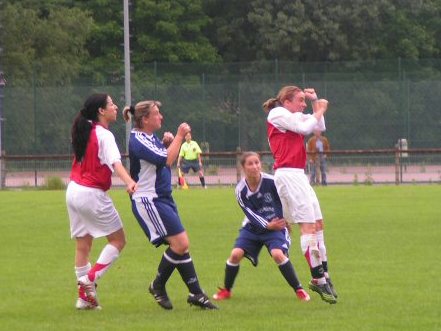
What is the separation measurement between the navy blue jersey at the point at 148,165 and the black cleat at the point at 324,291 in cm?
145

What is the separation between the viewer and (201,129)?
133ft

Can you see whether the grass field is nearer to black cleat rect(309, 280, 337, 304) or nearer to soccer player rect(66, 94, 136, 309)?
black cleat rect(309, 280, 337, 304)

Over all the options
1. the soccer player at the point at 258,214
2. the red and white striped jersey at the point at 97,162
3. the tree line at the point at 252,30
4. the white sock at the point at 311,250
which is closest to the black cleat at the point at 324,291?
the white sock at the point at 311,250

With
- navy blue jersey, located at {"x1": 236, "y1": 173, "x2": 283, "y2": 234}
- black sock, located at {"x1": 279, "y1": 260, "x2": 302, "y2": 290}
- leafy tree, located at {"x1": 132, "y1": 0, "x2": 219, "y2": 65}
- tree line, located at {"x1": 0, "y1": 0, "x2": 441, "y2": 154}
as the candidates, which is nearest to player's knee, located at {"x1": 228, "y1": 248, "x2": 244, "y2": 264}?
navy blue jersey, located at {"x1": 236, "y1": 173, "x2": 283, "y2": 234}

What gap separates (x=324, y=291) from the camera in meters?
10.2

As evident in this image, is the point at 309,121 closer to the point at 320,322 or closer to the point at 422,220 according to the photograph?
the point at 320,322

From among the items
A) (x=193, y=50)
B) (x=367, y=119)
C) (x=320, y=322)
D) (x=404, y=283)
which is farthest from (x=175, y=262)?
(x=193, y=50)

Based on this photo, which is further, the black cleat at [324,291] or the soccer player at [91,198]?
the black cleat at [324,291]

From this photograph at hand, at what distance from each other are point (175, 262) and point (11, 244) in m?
6.67

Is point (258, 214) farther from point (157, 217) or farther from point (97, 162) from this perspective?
point (97, 162)

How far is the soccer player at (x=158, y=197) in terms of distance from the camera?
9.90 metres

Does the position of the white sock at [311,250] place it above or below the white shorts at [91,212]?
below

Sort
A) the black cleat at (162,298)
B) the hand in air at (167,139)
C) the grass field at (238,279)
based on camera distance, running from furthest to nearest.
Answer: the hand in air at (167,139), the black cleat at (162,298), the grass field at (238,279)

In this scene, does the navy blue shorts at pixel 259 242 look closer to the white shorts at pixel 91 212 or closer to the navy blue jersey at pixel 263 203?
the navy blue jersey at pixel 263 203
